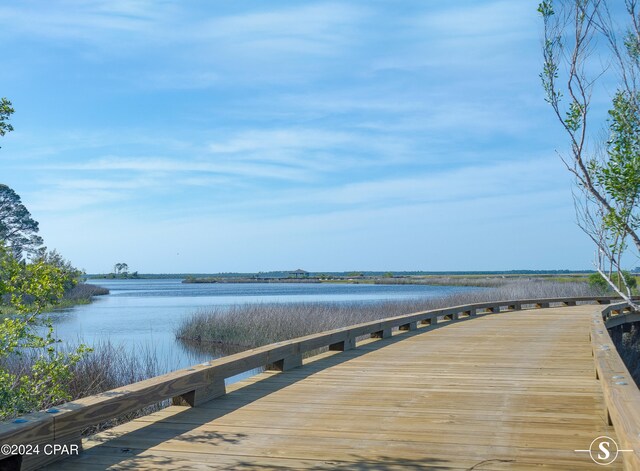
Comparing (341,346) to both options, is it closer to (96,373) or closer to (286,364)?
(286,364)

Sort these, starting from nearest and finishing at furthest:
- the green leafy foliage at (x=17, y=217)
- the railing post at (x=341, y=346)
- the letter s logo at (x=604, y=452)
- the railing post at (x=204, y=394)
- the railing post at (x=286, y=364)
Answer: the letter s logo at (x=604, y=452)
the railing post at (x=204, y=394)
the railing post at (x=286, y=364)
the railing post at (x=341, y=346)
the green leafy foliage at (x=17, y=217)

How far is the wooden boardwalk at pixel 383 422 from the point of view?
3631mm

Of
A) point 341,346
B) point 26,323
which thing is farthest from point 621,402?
point 341,346

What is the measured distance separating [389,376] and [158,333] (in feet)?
54.1

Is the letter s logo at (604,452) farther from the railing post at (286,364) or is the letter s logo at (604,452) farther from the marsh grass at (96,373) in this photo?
the marsh grass at (96,373)

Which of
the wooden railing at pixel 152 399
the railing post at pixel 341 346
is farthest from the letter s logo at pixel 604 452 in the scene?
the railing post at pixel 341 346

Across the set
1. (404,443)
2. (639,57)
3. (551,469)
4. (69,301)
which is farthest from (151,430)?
(69,301)

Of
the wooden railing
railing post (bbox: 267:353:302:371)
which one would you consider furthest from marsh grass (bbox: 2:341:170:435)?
the wooden railing

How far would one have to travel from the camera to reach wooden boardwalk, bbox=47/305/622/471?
3631mm

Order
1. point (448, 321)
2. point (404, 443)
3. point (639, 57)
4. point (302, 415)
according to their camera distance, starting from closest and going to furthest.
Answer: point (404, 443) < point (302, 415) < point (639, 57) < point (448, 321)

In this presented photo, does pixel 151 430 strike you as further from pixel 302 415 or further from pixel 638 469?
pixel 638 469

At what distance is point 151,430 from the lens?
14.2ft

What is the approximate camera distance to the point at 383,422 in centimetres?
457

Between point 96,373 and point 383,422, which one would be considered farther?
point 96,373
